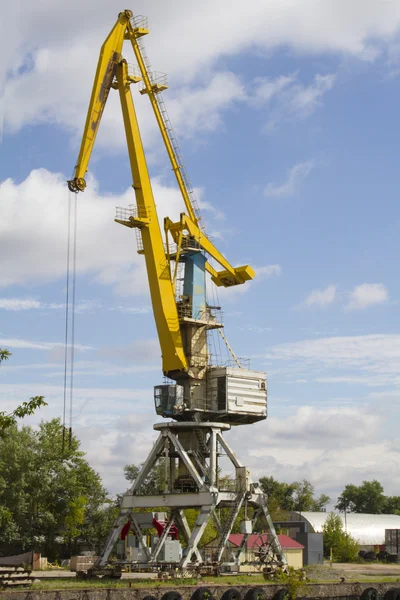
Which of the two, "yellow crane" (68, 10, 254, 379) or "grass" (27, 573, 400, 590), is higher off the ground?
"yellow crane" (68, 10, 254, 379)

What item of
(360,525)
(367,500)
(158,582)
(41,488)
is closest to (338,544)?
(360,525)

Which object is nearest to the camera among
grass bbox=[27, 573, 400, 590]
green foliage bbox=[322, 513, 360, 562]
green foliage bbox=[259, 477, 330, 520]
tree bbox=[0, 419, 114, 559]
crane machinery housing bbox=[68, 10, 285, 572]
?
grass bbox=[27, 573, 400, 590]

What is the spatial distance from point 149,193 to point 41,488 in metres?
31.4

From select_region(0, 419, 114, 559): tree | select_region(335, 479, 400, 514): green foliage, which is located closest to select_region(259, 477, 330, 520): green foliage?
select_region(335, 479, 400, 514): green foliage

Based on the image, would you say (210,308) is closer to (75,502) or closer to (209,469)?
(209,469)

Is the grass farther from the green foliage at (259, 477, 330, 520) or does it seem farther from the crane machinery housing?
the green foliage at (259, 477, 330, 520)

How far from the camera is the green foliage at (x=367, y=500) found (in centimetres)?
16825

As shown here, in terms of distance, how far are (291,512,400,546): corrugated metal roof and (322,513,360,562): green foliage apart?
1614cm

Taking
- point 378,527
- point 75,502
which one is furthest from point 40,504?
point 378,527

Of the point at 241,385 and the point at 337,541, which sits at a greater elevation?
the point at 241,385

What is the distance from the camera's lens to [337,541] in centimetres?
8444

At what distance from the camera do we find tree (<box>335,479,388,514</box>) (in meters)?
169

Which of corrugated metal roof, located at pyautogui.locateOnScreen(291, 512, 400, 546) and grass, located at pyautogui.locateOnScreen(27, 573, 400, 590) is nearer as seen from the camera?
grass, located at pyautogui.locateOnScreen(27, 573, 400, 590)

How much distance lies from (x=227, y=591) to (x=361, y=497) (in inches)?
5580
